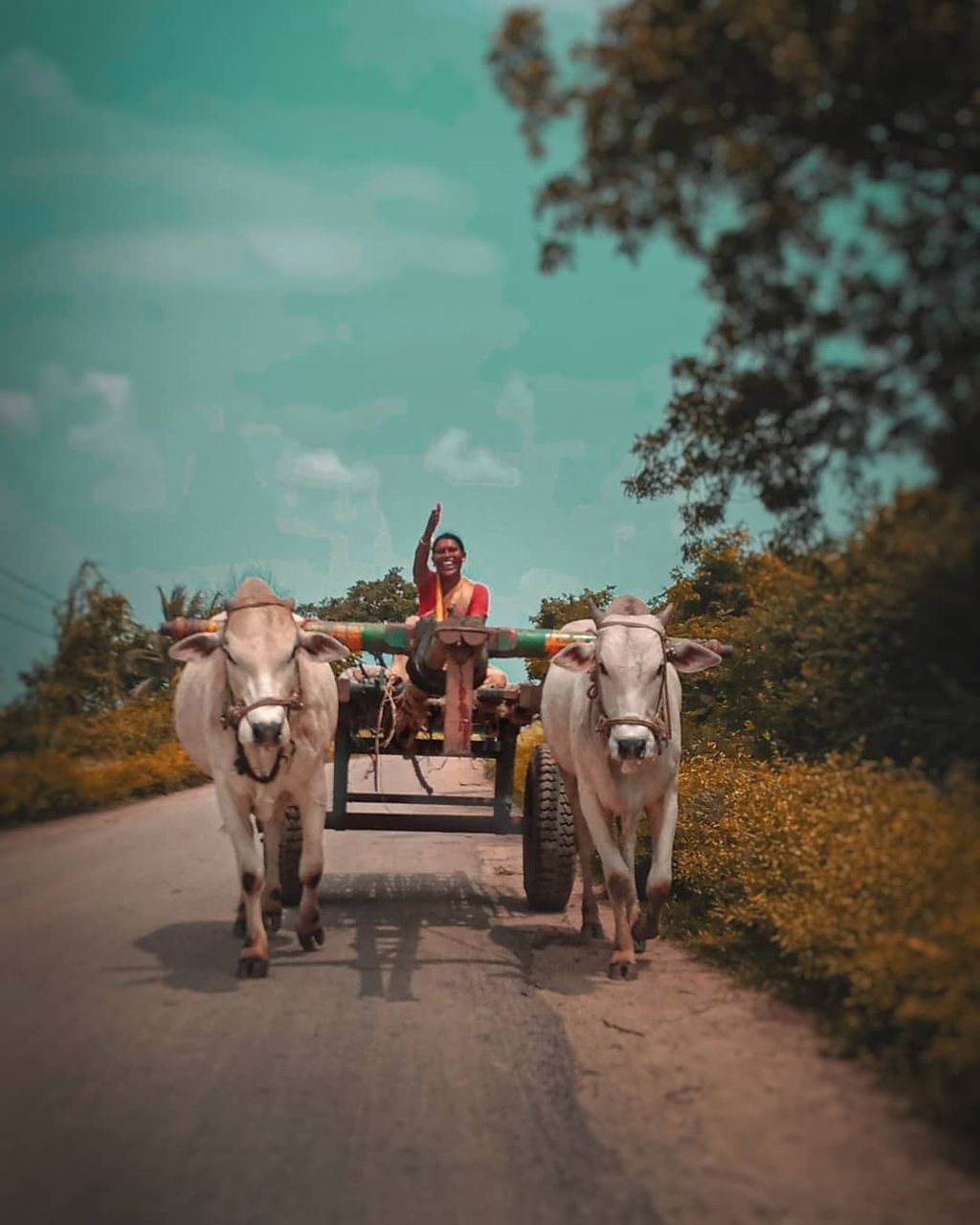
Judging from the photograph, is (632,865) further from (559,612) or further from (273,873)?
(559,612)

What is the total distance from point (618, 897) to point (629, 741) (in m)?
0.98

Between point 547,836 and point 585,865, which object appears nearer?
point 585,865

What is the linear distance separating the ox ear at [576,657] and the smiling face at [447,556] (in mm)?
1707

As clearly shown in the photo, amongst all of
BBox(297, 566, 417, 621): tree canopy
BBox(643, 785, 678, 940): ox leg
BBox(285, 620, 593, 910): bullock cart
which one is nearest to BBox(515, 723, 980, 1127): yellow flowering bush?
BBox(643, 785, 678, 940): ox leg

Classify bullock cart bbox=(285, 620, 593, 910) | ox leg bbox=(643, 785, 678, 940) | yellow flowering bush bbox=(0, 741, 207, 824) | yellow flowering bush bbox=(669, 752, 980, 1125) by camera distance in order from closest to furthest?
yellow flowering bush bbox=(669, 752, 980, 1125), yellow flowering bush bbox=(0, 741, 207, 824), ox leg bbox=(643, 785, 678, 940), bullock cart bbox=(285, 620, 593, 910)

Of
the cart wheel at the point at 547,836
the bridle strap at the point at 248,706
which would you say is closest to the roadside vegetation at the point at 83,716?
the bridle strap at the point at 248,706

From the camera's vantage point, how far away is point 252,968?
6.09m

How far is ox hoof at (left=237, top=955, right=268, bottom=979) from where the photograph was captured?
6059 millimetres

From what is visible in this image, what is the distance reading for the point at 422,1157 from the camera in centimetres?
377

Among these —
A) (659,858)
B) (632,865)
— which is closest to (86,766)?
(659,858)

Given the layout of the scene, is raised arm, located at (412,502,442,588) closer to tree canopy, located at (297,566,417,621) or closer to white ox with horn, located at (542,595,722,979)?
white ox with horn, located at (542,595,722,979)

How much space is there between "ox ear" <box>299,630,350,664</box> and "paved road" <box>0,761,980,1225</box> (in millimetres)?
1016

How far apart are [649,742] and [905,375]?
285 cm

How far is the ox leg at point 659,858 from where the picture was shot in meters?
6.63
